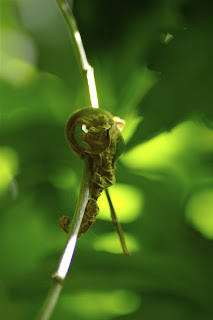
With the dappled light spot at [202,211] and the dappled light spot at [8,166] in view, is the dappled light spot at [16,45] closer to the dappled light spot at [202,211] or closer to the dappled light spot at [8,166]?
the dappled light spot at [8,166]

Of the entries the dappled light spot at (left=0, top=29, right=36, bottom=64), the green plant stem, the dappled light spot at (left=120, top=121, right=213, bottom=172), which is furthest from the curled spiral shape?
the dappled light spot at (left=0, top=29, right=36, bottom=64)

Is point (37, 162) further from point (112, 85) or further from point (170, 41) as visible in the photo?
point (170, 41)

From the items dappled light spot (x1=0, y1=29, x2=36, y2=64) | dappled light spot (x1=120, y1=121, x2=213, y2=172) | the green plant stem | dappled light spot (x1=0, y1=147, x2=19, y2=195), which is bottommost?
the green plant stem

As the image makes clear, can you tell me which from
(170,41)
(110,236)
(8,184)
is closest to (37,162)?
(8,184)

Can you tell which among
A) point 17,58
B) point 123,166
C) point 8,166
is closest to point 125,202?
point 123,166

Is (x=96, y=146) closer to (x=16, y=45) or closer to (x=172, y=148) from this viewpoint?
(x=172, y=148)

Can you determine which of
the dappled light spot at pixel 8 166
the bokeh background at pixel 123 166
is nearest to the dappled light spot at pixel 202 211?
the bokeh background at pixel 123 166

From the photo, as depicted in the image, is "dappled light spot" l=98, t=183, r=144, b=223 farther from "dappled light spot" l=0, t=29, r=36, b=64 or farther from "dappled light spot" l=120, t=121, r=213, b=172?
"dappled light spot" l=0, t=29, r=36, b=64

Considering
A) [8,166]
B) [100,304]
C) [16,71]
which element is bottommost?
[100,304]
